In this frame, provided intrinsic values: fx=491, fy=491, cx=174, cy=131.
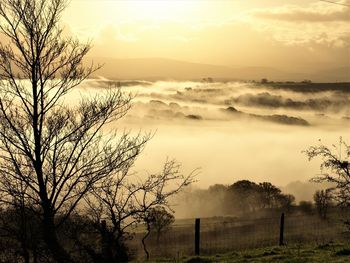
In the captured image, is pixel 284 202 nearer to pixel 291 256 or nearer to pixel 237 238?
pixel 237 238

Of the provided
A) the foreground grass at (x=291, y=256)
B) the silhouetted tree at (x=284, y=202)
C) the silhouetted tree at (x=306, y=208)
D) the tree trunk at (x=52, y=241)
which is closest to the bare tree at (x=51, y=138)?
A: the tree trunk at (x=52, y=241)

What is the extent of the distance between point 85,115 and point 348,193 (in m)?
10.5

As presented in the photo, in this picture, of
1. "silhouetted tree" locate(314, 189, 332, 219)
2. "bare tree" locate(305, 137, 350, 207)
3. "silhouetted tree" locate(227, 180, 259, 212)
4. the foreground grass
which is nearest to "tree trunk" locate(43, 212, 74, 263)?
the foreground grass

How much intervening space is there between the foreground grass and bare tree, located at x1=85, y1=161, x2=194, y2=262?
4718 millimetres

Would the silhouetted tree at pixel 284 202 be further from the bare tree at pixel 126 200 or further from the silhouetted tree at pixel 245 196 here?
the bare tree at pixel 126 200

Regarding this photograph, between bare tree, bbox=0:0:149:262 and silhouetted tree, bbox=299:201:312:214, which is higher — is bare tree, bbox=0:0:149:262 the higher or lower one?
the higher one

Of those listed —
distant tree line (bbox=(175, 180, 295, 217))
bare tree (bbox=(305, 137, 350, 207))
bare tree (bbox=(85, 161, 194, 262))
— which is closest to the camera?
bare tree (bbox=(85, 161, 194, 262))

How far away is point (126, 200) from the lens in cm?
1491

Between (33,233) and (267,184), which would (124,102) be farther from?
(267,184)

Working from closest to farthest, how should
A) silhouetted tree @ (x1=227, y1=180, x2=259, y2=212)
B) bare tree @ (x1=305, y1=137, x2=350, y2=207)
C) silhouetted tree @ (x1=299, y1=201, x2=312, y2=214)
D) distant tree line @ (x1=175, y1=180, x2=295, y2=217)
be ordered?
bare tree @ (x1=305, y1=137, x2=350, y2=207), silhouetted tree @ (x1=299, y1=201, x2=312, y2=214), distant tree line @ (x1=175, y1=180, x2=295, y2=217), silhouetted tree @ (x1=227, y1=180, x2=259, y2=212)

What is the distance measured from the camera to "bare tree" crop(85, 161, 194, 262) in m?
14.1

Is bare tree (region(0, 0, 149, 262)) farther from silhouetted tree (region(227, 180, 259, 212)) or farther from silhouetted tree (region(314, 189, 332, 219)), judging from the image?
silhouetted tree (region(227, 180, 259, 212))

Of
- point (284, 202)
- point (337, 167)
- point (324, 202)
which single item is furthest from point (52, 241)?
point (284, 202)

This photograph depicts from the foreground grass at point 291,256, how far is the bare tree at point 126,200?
15.5 feet
